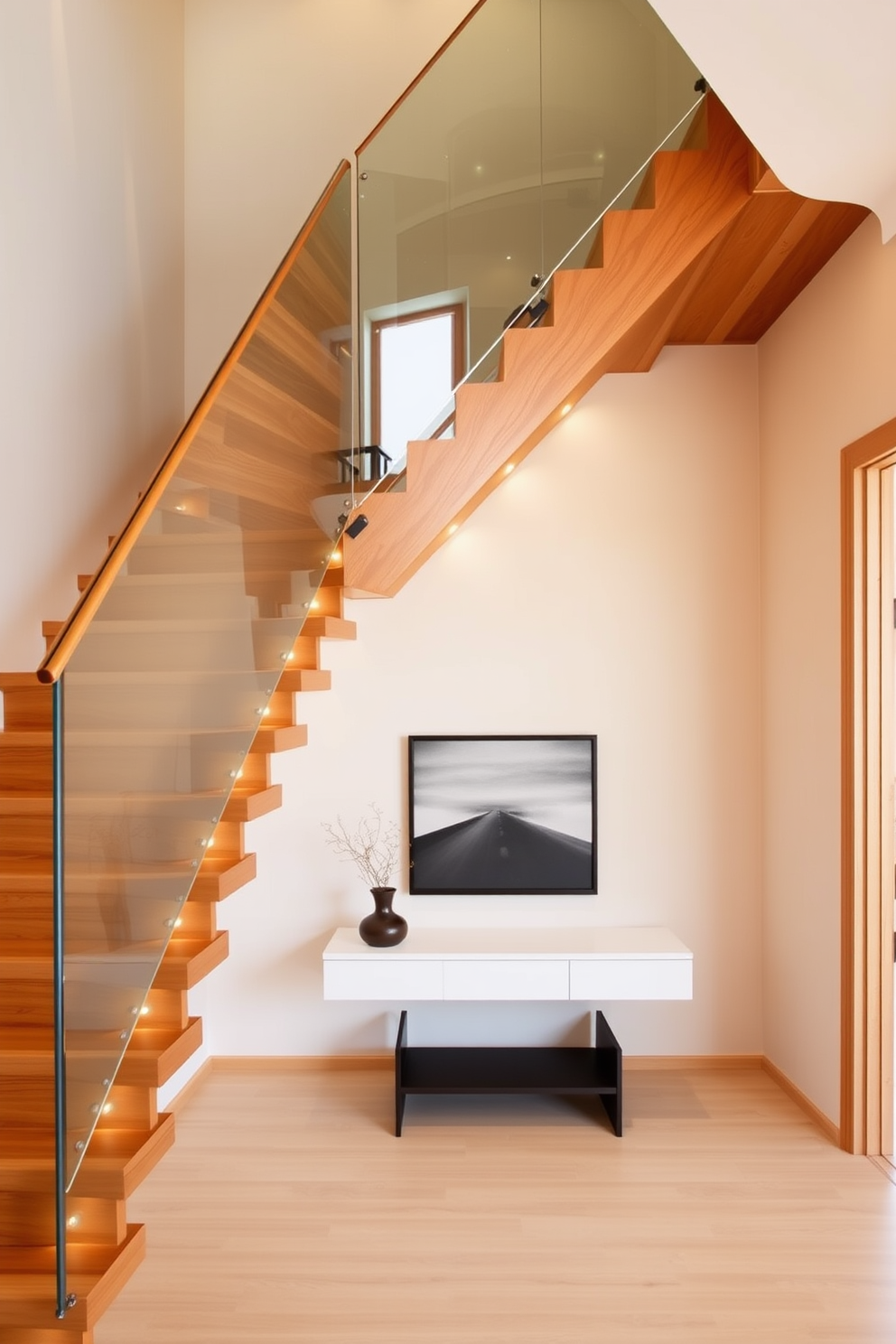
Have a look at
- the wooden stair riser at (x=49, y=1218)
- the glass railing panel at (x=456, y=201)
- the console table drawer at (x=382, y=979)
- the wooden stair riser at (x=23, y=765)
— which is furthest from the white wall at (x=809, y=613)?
the wooden stair riser at (x=23, y=765)

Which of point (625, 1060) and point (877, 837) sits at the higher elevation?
point (877, 837)

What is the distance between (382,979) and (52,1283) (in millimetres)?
2090

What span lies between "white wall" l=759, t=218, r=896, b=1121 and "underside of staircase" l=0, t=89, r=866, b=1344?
235 mm

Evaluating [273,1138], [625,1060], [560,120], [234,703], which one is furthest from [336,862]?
[560,120]

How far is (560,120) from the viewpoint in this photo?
338cm

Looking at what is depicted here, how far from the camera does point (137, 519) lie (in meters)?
1.98

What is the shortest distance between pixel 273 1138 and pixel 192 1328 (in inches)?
43.6

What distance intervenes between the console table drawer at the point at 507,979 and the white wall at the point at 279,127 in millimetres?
3190

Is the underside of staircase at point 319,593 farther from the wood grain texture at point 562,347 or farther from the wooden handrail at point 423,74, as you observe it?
the wooden handrail at point 423,74

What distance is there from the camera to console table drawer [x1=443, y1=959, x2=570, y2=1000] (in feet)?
12.0

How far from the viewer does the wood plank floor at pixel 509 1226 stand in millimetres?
2408

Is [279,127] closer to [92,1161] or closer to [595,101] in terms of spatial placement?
[595,101]

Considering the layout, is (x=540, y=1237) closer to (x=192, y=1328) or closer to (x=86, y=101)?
(x=192, y=1328)

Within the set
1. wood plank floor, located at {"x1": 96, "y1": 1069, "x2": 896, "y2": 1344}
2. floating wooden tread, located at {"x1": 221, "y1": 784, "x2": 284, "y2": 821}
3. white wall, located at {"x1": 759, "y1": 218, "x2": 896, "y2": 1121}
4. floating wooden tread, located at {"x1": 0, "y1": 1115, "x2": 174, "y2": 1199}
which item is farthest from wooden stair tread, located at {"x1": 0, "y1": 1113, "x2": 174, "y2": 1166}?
white wall, located at {"x1": 759, "y1": 218, "x2": 896, "y2": 1121}
